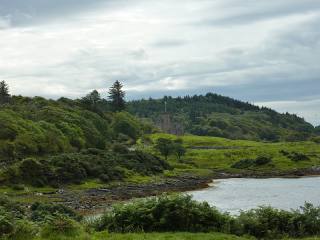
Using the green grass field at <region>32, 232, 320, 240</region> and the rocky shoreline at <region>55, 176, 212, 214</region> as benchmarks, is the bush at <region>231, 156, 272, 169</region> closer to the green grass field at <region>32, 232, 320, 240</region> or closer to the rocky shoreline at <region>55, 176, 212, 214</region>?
the rocky shoreline at <region>55, 176, 212, 214</region>

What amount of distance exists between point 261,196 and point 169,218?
59.6 m

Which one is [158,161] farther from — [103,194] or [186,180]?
[103,194]

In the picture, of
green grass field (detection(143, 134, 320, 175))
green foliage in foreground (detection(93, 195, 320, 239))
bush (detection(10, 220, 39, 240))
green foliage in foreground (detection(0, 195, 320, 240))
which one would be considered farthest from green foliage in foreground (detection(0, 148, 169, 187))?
bush (detection(10, 220, 39, 240))

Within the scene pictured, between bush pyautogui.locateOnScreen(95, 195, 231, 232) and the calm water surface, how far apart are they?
38.0m

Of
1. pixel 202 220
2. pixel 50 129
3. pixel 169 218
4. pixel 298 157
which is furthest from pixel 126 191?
pixel 298 157

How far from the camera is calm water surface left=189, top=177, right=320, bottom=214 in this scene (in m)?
70.2

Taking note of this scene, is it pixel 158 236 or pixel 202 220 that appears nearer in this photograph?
pixel 158 236

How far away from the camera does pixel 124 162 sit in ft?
380

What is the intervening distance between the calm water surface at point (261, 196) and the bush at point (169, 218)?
125ft

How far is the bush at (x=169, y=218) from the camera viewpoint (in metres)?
25.3

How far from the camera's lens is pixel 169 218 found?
83.4 feet

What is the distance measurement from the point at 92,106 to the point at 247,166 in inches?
2798

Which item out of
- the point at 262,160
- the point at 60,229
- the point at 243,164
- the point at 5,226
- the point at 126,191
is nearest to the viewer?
the point at 5,226

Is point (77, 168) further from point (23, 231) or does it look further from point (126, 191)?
point (23, 231)
